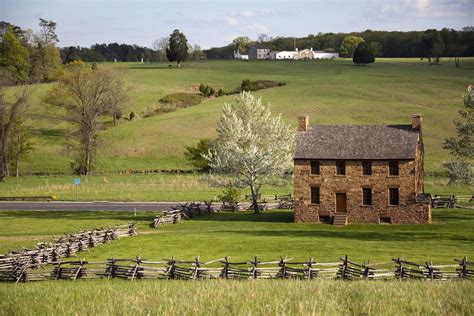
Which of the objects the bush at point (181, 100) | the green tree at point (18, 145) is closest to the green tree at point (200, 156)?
the green tree at point (18, 145)

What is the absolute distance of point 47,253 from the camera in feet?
146

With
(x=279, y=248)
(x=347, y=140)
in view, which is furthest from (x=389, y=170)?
(x=279, y=248)

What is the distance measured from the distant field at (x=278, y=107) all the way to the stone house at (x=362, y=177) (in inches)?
1065

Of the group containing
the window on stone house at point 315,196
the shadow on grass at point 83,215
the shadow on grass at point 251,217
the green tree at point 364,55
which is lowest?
the shadow on grass at point 251,217

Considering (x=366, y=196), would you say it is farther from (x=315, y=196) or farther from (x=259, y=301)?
(x=259, y=301)

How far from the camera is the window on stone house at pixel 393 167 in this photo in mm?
59781

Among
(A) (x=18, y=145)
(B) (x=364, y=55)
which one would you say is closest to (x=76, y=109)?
(A) (x=18, y=145)

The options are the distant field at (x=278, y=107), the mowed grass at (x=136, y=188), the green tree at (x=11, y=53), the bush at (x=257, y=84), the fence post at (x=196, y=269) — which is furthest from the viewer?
the bush at (x=257, y=84)

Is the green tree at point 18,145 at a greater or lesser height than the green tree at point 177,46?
lesser

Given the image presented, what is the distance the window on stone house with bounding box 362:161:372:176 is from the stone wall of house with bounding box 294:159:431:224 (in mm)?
251

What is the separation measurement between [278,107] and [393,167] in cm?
6531

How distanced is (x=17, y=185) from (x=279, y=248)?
46.5 meters

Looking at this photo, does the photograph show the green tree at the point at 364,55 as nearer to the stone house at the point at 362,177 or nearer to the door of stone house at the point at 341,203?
the stone house at the point at 362,177

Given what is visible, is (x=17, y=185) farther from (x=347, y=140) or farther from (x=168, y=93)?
(x=168, y=93)
